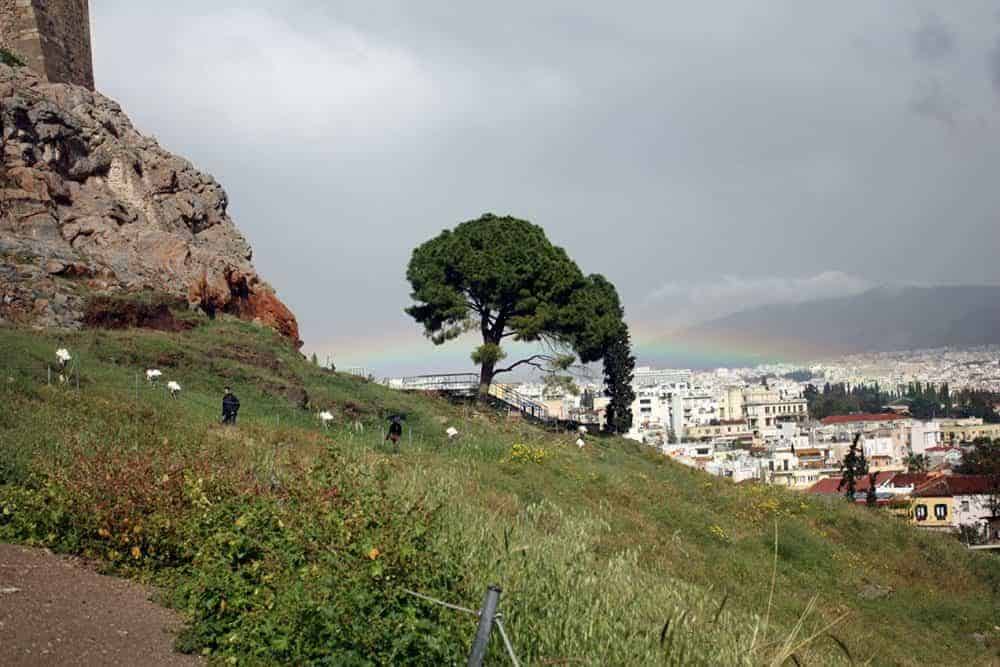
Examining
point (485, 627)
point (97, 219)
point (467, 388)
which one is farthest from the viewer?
point (467, 388)

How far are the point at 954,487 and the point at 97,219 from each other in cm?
4743

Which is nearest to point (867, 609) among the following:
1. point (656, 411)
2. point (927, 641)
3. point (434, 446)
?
point (927, 641)

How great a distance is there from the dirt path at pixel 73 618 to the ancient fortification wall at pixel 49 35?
23.3 m

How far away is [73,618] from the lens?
5.82 m

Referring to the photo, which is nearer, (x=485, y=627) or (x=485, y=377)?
(x=485, y=627)

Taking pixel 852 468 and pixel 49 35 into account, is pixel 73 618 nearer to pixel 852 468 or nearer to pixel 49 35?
pixel 49 35

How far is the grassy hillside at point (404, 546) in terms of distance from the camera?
5.56 meters

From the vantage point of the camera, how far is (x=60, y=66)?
1067 inches

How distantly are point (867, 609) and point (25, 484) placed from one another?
11.1 m

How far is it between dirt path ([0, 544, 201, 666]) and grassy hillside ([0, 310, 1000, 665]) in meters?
0.20

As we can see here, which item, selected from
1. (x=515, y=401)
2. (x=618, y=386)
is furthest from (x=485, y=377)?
(x=618, y=386)

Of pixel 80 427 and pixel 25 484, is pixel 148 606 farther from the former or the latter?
pixel 80 427

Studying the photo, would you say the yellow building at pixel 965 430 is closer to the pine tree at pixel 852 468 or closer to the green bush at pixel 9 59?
the pine tree at pixel 852 468

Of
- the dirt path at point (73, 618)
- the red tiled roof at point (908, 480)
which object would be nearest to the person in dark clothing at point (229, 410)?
the dirt path at point (73, 618)
